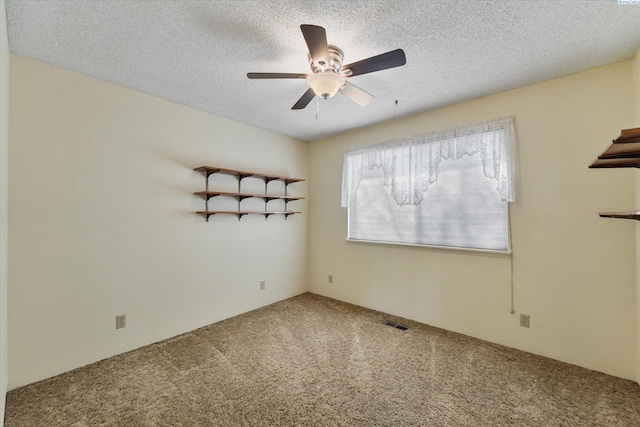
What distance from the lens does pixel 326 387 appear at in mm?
2055

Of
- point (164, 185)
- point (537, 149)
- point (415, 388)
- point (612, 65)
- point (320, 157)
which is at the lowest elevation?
point (415, 388)

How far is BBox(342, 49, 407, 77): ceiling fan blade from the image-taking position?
1.61m

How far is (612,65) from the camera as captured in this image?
2182mm

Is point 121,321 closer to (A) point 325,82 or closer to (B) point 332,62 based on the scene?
(A) point 325,82

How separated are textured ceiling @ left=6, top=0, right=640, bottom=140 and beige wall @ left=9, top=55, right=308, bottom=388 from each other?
343 millimetres

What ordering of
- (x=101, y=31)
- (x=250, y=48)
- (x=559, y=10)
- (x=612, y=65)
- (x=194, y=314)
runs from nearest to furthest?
1. (x=559, y=10)
2. (x=101, y=31)
3. (x=250, y=48)
4. (x=612, y=65)
5. (x=194, y=314)

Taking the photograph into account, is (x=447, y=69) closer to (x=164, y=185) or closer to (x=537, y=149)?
(x=537, y=149)

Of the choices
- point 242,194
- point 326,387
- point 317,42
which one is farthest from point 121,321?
point 317,42

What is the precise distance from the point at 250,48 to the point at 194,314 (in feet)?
8.91

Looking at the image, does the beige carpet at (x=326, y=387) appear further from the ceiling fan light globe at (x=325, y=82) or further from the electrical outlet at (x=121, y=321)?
the ceiling fan light globe at (x=325, y=82)

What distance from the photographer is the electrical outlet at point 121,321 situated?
2.51 meters

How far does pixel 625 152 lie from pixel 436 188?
5.74 ft

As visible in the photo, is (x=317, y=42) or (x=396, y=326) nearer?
(x=317, y=42)

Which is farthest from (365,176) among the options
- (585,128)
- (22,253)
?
(22,253)
